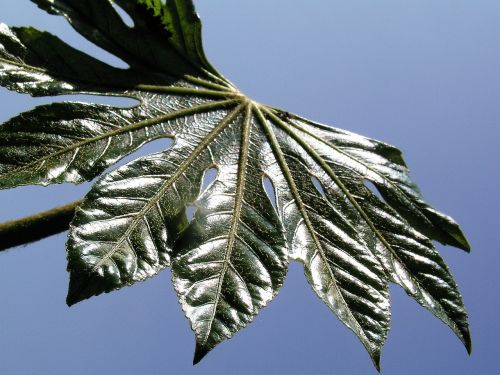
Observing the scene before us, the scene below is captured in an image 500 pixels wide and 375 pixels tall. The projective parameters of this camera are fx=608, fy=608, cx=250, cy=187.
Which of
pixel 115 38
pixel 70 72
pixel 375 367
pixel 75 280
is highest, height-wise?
pixel 115 38

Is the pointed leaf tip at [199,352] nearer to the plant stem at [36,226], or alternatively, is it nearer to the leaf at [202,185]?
the leaf at [202,185]

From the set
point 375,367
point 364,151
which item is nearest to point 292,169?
point 364,151

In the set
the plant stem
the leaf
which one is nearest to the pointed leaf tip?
the leaf

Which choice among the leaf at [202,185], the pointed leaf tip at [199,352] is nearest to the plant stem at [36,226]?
the leaf at [202,185]

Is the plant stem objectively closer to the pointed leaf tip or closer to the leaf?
the leaf

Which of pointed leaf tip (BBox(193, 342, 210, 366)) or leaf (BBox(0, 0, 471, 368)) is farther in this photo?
leaf (BBox(0, 0, 471, 368))

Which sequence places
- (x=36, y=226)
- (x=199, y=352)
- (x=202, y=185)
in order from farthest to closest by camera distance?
(x=202, y=185) < (x=36, y=226) < (x=199, y=352)

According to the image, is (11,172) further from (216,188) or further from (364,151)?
(364,151)
